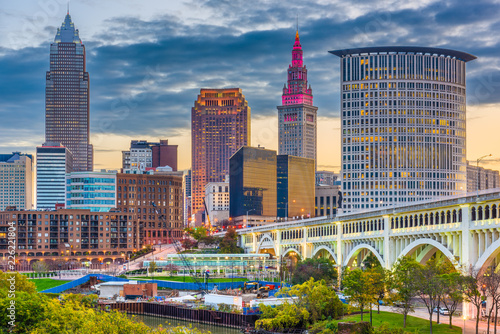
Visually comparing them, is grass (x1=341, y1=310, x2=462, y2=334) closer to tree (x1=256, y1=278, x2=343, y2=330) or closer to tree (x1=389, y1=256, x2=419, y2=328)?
tree (x1=389, y1=256, x2=419, y2=328)

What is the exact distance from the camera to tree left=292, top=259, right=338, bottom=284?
139 metres

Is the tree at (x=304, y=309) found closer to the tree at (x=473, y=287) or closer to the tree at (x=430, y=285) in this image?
the tree at (x=430, y=285)

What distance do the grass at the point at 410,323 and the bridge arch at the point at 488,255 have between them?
8.34 metres

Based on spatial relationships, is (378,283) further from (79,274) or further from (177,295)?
(79,274)

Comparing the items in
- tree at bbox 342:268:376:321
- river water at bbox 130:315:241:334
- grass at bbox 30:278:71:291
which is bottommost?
river water at bbox 130:315:241:334

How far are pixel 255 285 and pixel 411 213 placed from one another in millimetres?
39797

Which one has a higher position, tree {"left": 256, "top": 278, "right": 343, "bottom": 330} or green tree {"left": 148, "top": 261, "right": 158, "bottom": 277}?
tree {"left": 256, "top": 278, "right": 343, "bottom": 330}

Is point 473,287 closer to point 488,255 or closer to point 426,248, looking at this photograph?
point 488,255

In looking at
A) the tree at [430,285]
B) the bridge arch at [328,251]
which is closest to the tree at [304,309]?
the tree at [430,285]

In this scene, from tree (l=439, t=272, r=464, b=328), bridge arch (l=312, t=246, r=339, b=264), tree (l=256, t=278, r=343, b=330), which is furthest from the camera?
bridge arch (l=312, t=246, r=339, b=264)

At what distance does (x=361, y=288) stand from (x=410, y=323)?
8.21 m

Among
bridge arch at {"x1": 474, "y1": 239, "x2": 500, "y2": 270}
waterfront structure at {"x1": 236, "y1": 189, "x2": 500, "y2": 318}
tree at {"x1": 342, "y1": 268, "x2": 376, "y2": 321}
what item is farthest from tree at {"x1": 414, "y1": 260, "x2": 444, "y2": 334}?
waterfront structure at {"x1": 236, "y1": 189, "x2": 500, "y2": 318}

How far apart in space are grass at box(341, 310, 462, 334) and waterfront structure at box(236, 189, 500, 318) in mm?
6454

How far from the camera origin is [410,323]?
298 ft
